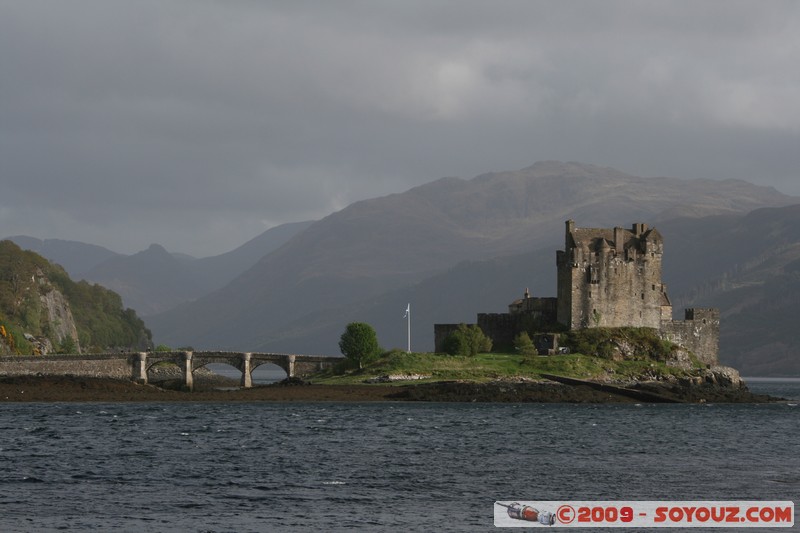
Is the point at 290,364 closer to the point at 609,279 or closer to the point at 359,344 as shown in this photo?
the point at 359,344

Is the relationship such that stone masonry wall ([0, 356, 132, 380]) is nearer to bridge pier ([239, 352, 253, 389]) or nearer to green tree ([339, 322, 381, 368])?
bridge pier ([239, 352, 253, 389])

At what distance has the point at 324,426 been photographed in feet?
274

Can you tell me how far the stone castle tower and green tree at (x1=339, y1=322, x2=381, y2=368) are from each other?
2218cm

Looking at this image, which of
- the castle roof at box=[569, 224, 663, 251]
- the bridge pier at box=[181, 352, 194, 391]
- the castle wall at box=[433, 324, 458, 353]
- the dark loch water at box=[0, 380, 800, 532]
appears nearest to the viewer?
the dark loch water at box=[0, 380, 800, 532]

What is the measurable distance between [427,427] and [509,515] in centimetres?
4026

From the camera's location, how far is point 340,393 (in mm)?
117062

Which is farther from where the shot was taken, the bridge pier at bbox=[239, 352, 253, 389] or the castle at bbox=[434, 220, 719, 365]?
the bridge pier at bbox=[239, 352, 253, 389]

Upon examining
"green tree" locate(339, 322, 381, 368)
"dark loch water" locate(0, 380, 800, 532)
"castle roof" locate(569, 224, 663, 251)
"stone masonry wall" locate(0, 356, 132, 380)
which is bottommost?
"dark loch water" locate(0, 380, 800, 532)

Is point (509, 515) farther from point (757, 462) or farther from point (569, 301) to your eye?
point (569, 301)

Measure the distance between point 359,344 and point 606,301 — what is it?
93.5ft

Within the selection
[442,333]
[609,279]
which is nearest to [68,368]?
[442,333]

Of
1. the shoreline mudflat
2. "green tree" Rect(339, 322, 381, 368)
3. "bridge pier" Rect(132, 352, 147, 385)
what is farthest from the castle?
"bridge pier" Rect(132, 352, 147, 385)

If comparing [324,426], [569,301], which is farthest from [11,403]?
[569,301]

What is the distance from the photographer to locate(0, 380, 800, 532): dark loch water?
4425 cm
